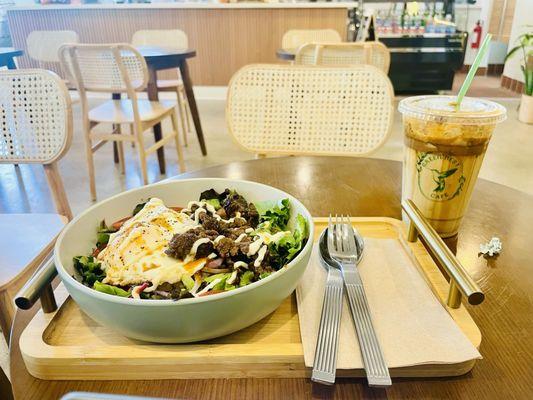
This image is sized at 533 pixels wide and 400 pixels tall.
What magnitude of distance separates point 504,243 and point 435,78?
16.8 ft

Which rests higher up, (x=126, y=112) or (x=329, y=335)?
(x=329, y=335)

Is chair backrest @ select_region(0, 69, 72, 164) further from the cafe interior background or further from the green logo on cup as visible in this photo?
the cafe interior background

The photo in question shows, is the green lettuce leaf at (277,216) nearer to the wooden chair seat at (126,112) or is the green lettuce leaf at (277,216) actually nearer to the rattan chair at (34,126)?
the rattan chair at (34,126)

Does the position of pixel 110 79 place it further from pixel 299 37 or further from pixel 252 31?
pixel 252 31

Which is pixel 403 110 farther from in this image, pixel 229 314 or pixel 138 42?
pixel 138 42

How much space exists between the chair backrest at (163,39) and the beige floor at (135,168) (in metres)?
0.86

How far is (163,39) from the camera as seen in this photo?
3729 millimetres

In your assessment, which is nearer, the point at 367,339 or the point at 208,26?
the point at 367,339

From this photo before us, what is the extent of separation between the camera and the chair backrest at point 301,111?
4.82 ft

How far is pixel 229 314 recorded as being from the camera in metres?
0.47

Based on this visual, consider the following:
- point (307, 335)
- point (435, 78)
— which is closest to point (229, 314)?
point (307, 335)

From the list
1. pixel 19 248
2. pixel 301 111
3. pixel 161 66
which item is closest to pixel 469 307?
pixel 301 111

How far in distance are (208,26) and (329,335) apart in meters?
5.35

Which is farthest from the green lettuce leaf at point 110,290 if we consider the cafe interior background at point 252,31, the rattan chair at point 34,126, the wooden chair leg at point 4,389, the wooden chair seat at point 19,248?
the cafe interior background at point 252,31
